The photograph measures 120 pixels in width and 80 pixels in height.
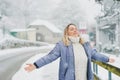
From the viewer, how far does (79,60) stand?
5914 millimetres

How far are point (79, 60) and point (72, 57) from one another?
0.12 metres

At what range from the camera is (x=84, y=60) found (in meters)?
5.93

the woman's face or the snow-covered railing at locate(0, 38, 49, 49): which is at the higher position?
the woman's face

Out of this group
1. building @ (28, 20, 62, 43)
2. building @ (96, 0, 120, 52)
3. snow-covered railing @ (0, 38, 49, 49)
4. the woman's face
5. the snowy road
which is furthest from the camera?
building @ (28, 20, 62, 43)

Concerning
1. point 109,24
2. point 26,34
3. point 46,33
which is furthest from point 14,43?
point 109,24

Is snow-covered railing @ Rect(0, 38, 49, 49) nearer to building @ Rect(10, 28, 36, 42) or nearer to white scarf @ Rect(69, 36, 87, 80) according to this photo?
building @ Rect(10, 28, 36, 42)

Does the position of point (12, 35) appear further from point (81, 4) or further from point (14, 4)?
point (81, 4)

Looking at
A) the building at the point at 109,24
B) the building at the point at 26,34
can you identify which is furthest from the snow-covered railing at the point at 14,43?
the building at the point at 109,24

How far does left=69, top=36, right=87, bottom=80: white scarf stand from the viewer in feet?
19.4

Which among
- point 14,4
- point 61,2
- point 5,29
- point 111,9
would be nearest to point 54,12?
point 61,2

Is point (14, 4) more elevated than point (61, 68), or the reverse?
point (14, 4)

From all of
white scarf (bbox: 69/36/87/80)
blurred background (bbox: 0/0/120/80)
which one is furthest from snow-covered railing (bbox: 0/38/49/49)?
white scarf (bbox: 69/36/87/80)

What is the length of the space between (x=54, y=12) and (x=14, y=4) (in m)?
14.6

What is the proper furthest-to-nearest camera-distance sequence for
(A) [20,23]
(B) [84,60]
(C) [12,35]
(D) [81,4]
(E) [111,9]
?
1. (D) [81,4]
2. (A) [20,23]
3. (C) [12,35]
4. (E) [111,9]
5. (B) [84,60]
